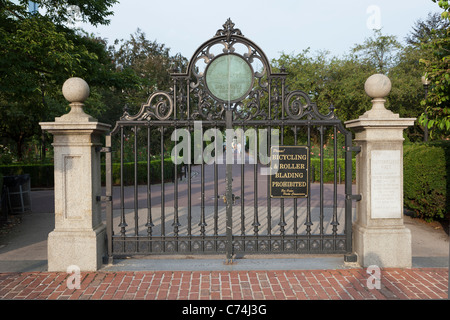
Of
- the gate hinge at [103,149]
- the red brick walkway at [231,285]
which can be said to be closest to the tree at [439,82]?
the red brick walkway at [231,285]

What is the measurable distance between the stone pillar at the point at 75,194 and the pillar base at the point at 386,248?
4308 millimetres

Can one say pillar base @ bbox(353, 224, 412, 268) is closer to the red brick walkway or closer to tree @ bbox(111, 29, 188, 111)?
the red brick walkway

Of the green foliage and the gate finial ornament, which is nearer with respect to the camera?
the gate finial ornament

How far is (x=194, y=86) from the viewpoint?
19.4 feet

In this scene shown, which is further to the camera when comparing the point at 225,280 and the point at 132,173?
the point at 132,173

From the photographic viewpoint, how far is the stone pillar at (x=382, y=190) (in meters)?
5.63

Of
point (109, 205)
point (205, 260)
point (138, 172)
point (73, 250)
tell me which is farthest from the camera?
point (138, 172)

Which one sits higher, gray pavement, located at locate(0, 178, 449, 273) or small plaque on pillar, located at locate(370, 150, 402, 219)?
small plaque on pillar, located at locate(370, 150, 402, 219)

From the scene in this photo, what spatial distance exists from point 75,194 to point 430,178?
7.80 m

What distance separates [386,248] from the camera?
5652mm

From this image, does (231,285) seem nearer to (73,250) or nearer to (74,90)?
(73,250)

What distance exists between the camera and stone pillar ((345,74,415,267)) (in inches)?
222

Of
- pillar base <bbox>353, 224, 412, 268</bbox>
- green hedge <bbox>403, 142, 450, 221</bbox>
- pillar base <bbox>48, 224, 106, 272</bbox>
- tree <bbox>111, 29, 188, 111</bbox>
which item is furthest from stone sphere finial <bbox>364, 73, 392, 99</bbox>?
tree <bbox>111, 29, 188, 111</bbox>

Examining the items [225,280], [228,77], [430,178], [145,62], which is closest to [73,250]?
[225,280]
